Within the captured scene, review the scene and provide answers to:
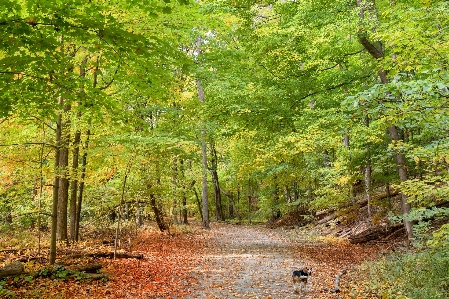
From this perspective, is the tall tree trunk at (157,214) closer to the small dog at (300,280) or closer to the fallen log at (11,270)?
the fallen log at (11,270)

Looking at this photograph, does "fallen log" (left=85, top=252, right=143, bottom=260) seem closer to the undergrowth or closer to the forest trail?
the forest trail

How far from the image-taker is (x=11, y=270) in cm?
844

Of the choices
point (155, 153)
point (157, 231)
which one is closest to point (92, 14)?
point (155, 153)

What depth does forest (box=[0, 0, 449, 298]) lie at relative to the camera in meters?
5.74

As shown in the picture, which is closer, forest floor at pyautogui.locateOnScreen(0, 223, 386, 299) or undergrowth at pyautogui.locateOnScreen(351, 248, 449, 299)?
undergrowth at pyautogui.locateOnScreen(351, 248, 449, 299)

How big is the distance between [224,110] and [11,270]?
8452mm

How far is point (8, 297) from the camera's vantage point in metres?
7.13

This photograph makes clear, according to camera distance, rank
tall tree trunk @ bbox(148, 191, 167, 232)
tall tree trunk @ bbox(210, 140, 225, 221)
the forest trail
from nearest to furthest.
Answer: the forest trail
tall tree trunk @ bbox(148, 191, 167, 232)
tall tree trunk @ bbox(210, 140, 225, 221)

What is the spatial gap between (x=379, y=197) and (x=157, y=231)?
12664mm

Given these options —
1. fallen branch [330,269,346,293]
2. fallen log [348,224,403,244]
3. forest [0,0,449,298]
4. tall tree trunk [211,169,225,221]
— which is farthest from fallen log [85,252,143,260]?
tall tree trunk [211,169,225,221]

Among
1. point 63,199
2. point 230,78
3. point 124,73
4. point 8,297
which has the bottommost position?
point 8,297

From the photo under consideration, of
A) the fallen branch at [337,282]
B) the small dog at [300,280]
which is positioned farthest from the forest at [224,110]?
the small dog at [300,280]

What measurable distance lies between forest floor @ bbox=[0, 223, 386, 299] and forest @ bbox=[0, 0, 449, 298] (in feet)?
0.86

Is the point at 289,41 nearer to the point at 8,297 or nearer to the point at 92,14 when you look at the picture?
the point at 92,14
